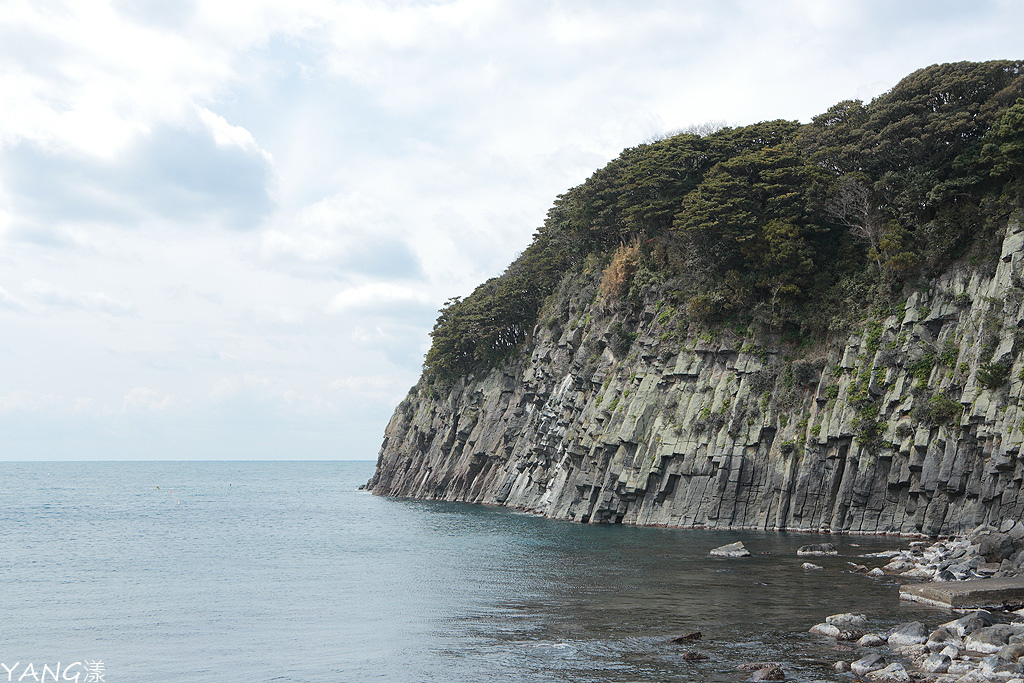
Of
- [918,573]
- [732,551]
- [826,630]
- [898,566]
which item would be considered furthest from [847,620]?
[732,551]

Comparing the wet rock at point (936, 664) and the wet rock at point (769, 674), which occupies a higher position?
the wet rock at point (936, 664)

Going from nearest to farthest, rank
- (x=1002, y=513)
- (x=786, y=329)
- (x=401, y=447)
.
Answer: (x=1002, y=513)
(x=786, y=329)
(x=401, y=447)

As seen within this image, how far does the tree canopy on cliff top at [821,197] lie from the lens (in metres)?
51.4

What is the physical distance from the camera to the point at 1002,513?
1642 inches

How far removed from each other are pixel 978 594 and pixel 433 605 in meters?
21.2

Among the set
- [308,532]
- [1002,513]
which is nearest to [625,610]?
[1002,513]

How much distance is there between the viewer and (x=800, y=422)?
54.5 metres

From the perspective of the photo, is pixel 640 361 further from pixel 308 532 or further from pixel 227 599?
pixel 227 599

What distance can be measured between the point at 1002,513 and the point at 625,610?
2428cm

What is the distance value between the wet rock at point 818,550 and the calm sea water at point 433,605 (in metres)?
0.86

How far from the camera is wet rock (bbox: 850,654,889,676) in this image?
20.9 meters

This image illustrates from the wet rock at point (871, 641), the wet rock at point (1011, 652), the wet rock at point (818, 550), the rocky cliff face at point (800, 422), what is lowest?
the wet rock at point (871, 641)

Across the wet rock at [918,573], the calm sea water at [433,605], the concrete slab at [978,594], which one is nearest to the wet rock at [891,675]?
the calm sea water at [433,605]

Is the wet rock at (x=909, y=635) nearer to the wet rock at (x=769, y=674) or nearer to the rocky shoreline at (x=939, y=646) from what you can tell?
the rocky shoreline at (x=939, y=646)
